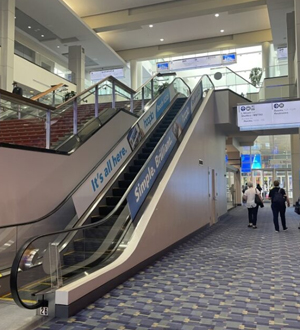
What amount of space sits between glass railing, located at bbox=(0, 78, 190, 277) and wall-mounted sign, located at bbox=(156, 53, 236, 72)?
13461 mm

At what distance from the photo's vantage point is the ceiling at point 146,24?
15.2m

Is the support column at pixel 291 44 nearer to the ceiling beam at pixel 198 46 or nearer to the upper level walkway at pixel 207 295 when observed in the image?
the ceiling beam at pixel 198 46

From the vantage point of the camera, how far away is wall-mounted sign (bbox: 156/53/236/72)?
2022cm

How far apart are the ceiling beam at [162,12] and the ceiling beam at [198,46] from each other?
3.50m

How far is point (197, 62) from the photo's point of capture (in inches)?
820

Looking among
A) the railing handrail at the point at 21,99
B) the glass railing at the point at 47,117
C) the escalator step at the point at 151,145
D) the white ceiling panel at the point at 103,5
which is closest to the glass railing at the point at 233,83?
the white ceiling panel at the point at 103,5

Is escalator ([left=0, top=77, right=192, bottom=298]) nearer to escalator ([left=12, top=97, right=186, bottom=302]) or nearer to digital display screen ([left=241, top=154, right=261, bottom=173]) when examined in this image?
escalator ([left=12, top=97, right=186, bottom=302])

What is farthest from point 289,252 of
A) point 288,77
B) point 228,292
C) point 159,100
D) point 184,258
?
point 288,77

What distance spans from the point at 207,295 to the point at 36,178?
10.0 ft

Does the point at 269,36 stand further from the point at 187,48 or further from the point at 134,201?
the point at 134,201

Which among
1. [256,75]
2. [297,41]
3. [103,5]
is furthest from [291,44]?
[103,5]

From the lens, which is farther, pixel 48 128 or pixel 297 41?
pixel 297 41

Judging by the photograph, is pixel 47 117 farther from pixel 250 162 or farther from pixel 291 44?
pixel 250 162

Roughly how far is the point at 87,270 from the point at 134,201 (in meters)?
1.69
